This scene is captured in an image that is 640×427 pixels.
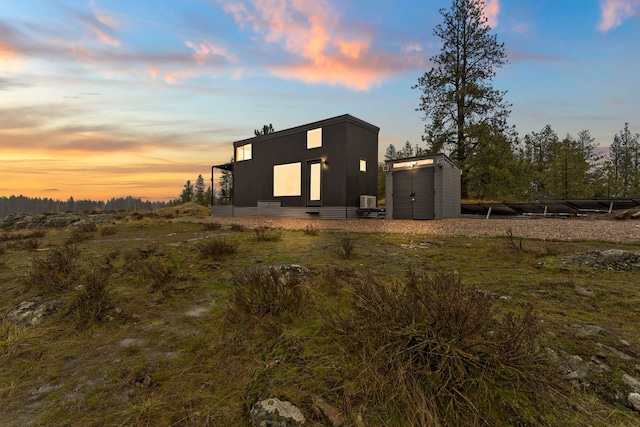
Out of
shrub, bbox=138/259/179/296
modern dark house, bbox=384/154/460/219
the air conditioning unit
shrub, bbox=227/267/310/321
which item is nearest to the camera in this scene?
shrub, bbox=227/267/310/321

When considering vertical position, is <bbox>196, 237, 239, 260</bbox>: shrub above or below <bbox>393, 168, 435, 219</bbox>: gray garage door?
below

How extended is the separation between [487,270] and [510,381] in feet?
10.4

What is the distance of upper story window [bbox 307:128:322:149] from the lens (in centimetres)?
1923

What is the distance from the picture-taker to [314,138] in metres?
19.6

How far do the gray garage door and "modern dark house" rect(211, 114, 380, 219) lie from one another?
8.98 feet

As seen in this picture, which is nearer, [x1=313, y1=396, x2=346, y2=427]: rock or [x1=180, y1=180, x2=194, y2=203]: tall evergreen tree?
[x1=313, y1=396, x2=346, y2=427]: rock

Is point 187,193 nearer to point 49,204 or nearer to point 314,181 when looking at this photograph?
point 314,181

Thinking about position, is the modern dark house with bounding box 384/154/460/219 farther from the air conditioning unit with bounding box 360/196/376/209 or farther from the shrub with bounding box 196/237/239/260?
the shrub with bounding box 196/237/239/260

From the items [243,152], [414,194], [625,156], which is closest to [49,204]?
[243,152]

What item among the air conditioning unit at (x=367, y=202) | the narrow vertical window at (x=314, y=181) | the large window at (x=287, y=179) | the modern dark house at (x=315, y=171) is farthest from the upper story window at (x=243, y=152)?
the air conditioning unit at (x=367, y=202)

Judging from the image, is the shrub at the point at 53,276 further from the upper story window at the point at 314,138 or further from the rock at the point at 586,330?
the upper story window at the point at 314,138

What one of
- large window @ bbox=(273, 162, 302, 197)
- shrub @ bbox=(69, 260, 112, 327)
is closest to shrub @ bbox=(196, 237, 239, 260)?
shrub @ bbox=(69, 260, 112, 327)

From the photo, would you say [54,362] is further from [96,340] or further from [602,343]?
[602,343]

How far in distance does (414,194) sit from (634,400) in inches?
598
